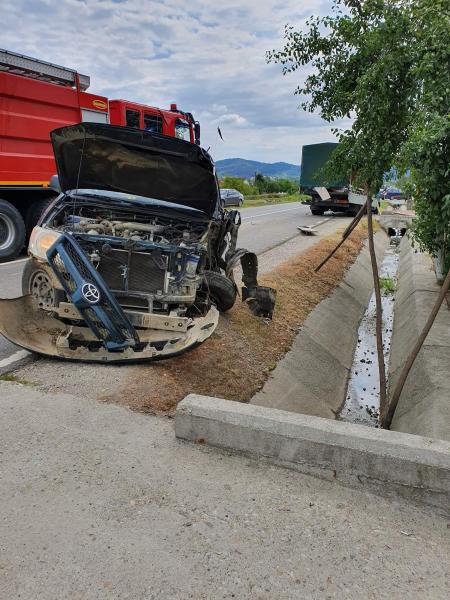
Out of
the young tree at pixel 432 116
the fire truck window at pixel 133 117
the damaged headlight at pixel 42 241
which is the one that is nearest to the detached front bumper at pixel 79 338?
the damaged headlight at pixel 42 241

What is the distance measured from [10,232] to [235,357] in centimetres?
629

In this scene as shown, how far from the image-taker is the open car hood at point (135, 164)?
5.64 m

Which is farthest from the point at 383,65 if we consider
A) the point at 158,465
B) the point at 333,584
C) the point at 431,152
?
the point at 333,584

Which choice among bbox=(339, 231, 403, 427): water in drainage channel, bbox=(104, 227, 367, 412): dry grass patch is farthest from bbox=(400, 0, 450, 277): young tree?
bbox=(339, 231, 403, 427): water in drainage channel

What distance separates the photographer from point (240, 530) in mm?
2654

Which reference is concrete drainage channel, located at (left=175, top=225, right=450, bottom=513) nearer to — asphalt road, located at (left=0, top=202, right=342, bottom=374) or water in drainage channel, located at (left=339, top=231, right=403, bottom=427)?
water in drainage channel, located at (left=339, top=231, right=403, bottom=427)

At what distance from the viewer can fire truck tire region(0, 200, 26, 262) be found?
9750 mm

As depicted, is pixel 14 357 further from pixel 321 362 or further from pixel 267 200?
pixel 267 200

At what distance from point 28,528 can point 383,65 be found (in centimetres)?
612

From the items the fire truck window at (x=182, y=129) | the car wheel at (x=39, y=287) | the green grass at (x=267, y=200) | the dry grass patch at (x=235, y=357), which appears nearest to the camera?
the dry grass patch at (x=235, y=357)

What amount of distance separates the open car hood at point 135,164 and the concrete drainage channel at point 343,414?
108 inches

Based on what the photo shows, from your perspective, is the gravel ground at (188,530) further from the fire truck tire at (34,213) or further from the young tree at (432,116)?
the fire truck tire at (34,213)

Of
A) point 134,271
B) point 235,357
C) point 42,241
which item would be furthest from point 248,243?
point 42,241

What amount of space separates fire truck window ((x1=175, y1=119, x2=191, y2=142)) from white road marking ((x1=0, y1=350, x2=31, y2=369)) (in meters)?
8.57
